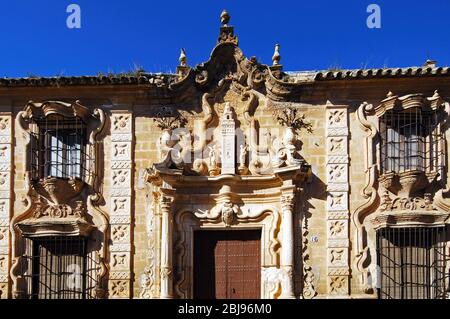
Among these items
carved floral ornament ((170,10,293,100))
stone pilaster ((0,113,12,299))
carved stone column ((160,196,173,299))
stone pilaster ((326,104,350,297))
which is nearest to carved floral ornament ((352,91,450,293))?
stone pilaster ((326,104,350,297))

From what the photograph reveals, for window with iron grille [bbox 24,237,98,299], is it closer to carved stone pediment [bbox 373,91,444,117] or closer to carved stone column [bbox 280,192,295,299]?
carved stone column [bbox 280,192,295,299]

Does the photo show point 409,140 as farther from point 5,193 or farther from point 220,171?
point 5,193

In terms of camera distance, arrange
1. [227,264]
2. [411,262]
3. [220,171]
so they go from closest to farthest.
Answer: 1. [411,262]
2. [227,264]
3. [220,171]

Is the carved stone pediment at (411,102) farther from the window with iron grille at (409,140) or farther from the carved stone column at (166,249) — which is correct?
the carved stone column at (166,249)

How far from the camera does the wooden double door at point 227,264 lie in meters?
17.8

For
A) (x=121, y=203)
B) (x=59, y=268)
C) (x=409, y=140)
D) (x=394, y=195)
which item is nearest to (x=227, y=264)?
(x=121, y=203)

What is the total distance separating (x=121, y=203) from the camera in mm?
18031

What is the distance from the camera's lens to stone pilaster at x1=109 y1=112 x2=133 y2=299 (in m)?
17.8

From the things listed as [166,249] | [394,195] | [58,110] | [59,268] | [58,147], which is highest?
[58,110]

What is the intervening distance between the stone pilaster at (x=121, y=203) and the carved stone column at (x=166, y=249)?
679 mm

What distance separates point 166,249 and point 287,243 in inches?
87.8

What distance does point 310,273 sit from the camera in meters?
17.6

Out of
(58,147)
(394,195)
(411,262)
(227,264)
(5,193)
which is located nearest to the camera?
(411,262)
